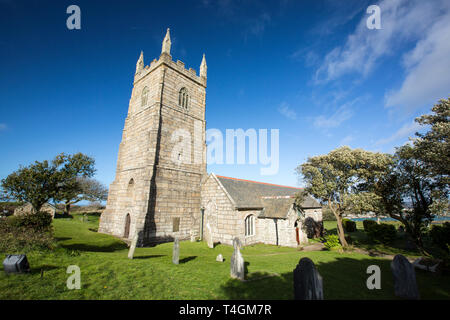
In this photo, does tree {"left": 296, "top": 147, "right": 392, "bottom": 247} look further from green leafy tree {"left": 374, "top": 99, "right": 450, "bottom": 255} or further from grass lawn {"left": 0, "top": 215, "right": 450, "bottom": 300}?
grass lawn {"left": 0, "top": 215, "right": 450, "bottom": 300}

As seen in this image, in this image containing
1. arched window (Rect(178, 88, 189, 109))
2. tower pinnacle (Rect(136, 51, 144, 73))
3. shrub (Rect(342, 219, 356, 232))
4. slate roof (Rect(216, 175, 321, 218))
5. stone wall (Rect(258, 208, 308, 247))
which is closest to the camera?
stone wall (Rect(258, 208, 308, 247))

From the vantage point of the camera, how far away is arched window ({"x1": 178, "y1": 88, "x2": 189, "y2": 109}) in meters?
22.5

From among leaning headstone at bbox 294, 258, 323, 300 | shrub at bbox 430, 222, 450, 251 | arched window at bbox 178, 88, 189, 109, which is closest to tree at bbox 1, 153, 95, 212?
arched window at bbox 178, 88, 189, 109

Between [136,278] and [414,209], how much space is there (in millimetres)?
19977

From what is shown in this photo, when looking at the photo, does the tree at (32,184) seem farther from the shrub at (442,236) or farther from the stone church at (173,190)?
the shrub at (442,236)

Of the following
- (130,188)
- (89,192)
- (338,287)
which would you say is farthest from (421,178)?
(89,192)

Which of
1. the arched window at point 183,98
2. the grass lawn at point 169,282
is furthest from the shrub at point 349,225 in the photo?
the arched window at point 183,98

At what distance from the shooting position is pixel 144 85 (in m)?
23.2

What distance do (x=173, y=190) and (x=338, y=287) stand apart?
51.5 ft

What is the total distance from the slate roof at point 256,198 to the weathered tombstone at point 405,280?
40.2ft

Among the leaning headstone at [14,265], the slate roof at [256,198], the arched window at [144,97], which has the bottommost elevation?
the leaning headstone at [14,265]

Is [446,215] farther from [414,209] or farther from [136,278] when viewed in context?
[136,278]

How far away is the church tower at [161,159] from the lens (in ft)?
58.8
